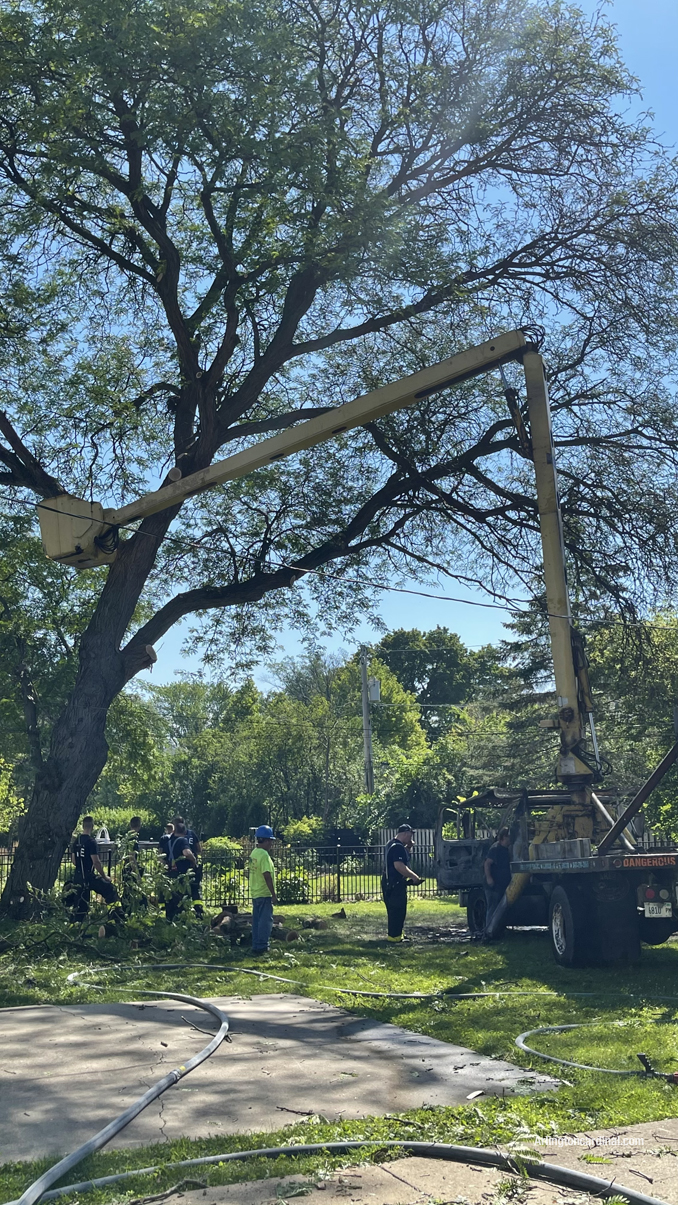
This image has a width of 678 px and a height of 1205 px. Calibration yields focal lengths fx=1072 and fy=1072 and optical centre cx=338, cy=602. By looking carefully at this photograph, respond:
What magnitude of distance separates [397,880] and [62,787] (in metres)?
5.09

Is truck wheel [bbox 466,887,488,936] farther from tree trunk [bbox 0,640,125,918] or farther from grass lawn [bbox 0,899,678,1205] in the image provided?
tree trunk [bbox 0,640,125,918]

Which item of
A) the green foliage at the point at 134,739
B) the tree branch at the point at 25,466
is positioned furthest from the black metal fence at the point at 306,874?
the tree branch at the point at 25,466

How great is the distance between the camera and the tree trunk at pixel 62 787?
15.8 meters

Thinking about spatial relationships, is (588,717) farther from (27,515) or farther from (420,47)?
(27,515)

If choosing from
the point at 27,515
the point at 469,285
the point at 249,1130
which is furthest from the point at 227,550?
the point at 249,1130

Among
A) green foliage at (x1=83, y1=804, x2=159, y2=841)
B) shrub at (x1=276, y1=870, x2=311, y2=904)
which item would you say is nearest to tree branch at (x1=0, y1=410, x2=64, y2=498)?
shrub at (x1=276, y1=870, x2=311, y2=904)

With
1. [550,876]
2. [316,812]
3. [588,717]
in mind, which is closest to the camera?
[550,876]

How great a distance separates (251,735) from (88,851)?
41800mm

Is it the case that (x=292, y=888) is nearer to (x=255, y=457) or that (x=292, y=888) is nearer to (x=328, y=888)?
(x=328, y=888)

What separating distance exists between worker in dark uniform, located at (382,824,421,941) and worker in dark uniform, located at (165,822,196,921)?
3036 millimetres

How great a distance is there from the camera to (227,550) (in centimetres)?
2009

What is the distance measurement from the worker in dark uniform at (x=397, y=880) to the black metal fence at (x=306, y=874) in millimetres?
5002

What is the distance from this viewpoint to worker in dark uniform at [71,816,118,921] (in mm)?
15344

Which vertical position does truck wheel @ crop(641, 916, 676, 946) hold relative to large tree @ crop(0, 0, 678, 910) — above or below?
below
